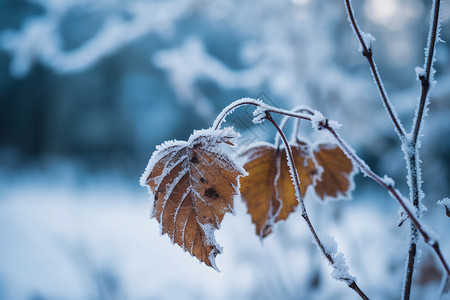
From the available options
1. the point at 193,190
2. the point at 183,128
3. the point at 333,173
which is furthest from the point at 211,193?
the point at 183,128

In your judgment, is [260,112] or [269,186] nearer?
[260,112]

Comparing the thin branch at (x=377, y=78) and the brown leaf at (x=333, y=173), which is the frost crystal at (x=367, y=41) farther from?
the brown leaf at (x=333, y=173)

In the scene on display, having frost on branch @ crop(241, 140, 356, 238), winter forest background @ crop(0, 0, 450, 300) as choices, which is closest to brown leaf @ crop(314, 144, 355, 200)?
frost on branch @ crop(241, 140, 356, 238)

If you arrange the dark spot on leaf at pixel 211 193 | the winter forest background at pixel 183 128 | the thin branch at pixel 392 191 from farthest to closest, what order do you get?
the winter forest background at pixel 183 128, the dark spot on leaf at pixel 211 193, the thin branch at pixel 392 191

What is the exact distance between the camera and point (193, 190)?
36 cm

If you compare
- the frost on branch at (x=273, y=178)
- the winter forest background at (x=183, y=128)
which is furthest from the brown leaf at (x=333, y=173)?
the winter forest background at (x=183, y=128)

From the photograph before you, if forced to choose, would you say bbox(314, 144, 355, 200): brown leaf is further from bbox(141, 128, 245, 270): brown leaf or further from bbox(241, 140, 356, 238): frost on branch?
bbox(141, 128, 245, 270): brown leaf

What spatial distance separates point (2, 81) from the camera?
6.68m

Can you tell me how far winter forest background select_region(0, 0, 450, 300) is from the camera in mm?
1801

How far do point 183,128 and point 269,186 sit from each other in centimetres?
589

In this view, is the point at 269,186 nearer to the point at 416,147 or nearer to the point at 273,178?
the point at 273,178

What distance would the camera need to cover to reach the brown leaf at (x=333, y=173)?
0.50 meters

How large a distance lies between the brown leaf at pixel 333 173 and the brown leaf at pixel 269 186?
0.13 feet

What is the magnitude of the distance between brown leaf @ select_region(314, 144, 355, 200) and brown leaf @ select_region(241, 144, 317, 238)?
0.13ft
